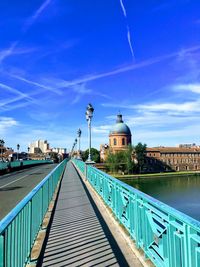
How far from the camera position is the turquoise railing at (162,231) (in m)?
3.55

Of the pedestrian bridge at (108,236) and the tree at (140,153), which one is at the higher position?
the tree at (140,153)

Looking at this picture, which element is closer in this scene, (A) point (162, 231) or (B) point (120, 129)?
(A) point (162, 231)

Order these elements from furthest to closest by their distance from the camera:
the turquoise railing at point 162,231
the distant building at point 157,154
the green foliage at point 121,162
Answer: the distant building at point 157,154, the green foliage at point 121,162, the turquoise railing at point 162,231

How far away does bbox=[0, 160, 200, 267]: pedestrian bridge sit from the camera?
3.79 m

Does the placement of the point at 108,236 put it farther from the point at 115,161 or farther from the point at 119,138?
the point at 119,138

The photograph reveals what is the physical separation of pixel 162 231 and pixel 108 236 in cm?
300

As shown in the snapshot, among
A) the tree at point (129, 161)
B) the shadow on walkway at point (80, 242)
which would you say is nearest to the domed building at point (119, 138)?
the tree at point (129, 161)

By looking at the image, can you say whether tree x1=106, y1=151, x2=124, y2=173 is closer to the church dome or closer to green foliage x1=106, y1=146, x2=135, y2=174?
green foliage x1=106, y1=146, x2=135, y2=174

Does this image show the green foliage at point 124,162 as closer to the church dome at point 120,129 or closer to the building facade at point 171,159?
the church dome at point 120,129

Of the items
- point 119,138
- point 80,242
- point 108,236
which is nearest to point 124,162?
point 119,138

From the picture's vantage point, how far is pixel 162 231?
456 cm

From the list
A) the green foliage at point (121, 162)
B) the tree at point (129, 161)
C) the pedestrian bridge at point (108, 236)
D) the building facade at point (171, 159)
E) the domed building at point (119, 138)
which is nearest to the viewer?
the pedestrian bridge at point (108, 236)

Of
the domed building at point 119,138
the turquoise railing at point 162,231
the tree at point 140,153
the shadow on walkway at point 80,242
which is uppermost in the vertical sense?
the domed building at point 119,138

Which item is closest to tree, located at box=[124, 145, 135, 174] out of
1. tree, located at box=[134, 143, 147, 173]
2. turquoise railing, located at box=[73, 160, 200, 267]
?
tree, located at box=[134, 143, 147, 173]
